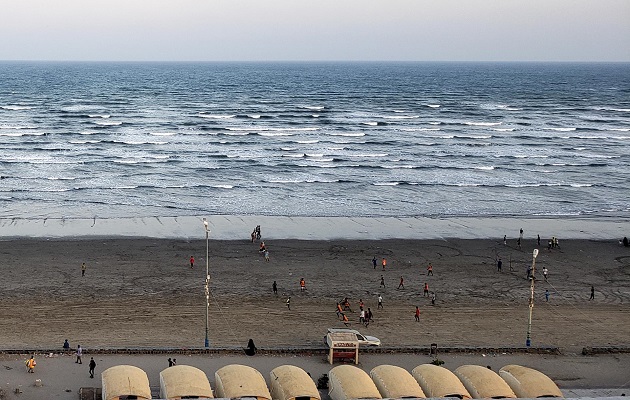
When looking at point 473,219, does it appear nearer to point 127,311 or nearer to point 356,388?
point 127,311

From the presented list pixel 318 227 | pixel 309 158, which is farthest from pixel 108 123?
pixel 318 227

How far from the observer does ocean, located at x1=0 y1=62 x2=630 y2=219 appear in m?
58.9

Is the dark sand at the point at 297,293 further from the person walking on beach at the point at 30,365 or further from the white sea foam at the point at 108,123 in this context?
the white sea foam at the point at 108,123

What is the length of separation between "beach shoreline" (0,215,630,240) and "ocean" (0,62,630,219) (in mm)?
1960

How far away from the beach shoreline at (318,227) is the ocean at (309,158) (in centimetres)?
196

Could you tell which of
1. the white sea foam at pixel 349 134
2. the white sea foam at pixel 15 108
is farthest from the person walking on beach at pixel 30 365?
the white sea foam at pixel 15 108

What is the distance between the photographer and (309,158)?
259 ft

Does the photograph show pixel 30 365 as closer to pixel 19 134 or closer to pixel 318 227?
pixel 318 227

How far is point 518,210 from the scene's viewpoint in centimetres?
5841

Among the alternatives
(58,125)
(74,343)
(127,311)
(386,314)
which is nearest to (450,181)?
(386,314)

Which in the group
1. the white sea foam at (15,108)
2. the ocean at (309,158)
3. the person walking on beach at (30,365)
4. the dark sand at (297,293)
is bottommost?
the dark sand at (297,293)

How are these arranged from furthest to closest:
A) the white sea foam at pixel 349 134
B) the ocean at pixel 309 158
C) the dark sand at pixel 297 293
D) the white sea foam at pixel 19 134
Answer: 1. the white sea foam at pixel 349 134
2. the white sea foam at pixel 19 134
3. the ocean at pixel 309 158
4. the dark sand at pixel 297 293

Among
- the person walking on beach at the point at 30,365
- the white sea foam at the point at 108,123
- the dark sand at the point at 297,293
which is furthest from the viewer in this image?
the white sea foam at the point at 108,123

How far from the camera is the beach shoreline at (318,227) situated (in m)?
48.8
